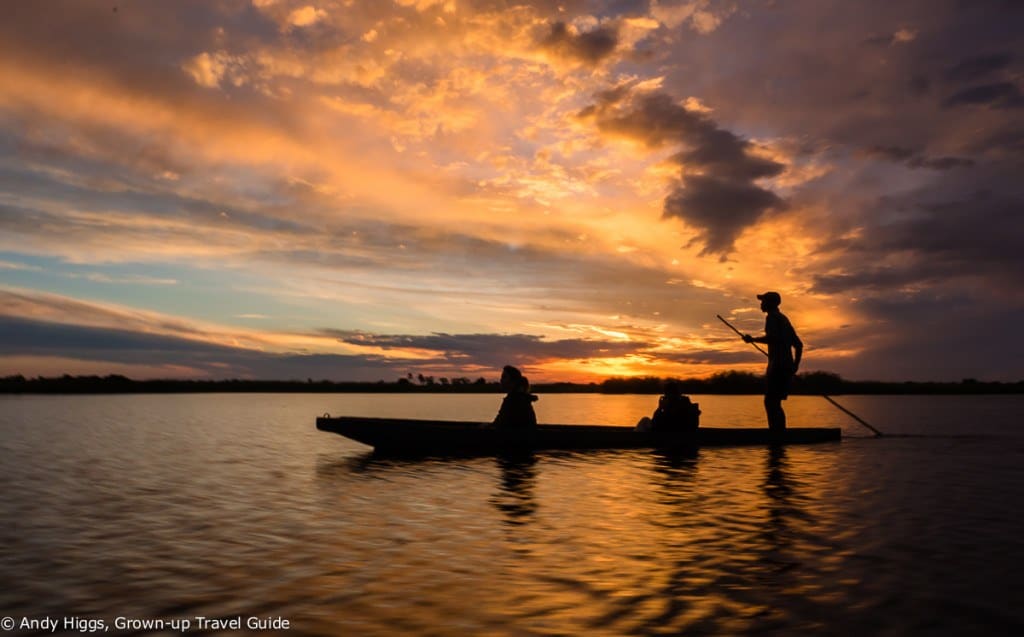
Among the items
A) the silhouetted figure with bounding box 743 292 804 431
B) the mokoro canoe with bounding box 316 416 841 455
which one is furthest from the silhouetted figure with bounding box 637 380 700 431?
the silhouetted figure with bounding box 743 292 804 431

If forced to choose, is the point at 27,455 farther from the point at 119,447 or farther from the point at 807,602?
the point at 807,602

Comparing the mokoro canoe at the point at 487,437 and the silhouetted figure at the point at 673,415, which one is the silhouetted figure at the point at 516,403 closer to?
the mokoro canoe at the point at 487,437

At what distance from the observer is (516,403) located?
65.8 ft

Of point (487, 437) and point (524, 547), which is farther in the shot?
point (487, 437)

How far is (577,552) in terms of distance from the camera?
350 inches

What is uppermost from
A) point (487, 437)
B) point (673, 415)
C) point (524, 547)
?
point (673, 415)

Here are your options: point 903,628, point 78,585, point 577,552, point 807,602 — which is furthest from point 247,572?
point 903,628

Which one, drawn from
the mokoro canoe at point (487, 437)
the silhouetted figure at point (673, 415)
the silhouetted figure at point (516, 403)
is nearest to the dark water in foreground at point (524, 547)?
the mokoro canoe at point (487, 437)

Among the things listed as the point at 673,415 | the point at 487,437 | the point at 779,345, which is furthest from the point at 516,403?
the point at 779,345

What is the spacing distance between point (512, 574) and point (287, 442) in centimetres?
2117

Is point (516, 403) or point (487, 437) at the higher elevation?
point (516, 403)

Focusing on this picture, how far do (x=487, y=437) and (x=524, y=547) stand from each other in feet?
35.4

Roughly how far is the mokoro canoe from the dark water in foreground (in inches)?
57.1

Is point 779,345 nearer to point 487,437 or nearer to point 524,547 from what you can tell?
point 487,437
